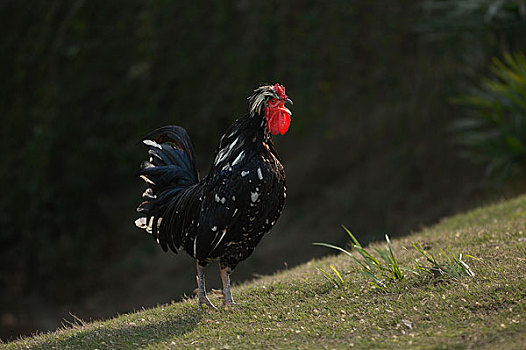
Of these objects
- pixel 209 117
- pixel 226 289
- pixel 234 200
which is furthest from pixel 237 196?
pixel 209 117

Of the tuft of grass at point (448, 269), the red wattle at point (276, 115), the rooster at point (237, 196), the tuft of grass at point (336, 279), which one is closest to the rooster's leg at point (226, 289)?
the rooster at point (237, 196)

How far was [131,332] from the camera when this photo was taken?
5766 millimetres

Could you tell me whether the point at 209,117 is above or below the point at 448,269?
above

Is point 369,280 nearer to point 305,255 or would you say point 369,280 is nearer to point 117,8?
point 305,255

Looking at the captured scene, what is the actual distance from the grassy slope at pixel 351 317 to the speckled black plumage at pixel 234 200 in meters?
0.64

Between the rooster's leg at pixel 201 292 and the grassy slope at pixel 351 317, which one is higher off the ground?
the rooster's leg at pixel 201 292

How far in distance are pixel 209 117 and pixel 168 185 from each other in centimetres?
770

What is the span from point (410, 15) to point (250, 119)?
29.5 ft

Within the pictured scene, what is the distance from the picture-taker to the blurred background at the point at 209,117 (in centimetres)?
1270

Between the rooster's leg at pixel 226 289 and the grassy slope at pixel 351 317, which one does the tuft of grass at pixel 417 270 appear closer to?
the grassy slope at pixel 351 317

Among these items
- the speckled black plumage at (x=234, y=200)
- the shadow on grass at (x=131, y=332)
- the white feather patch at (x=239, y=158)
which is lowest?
the shadow on grass at (x=131, y=332)

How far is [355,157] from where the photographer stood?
1391cm

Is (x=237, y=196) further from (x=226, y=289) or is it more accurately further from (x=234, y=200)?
(x=226, y=289)

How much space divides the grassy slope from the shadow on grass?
10 millimetres
